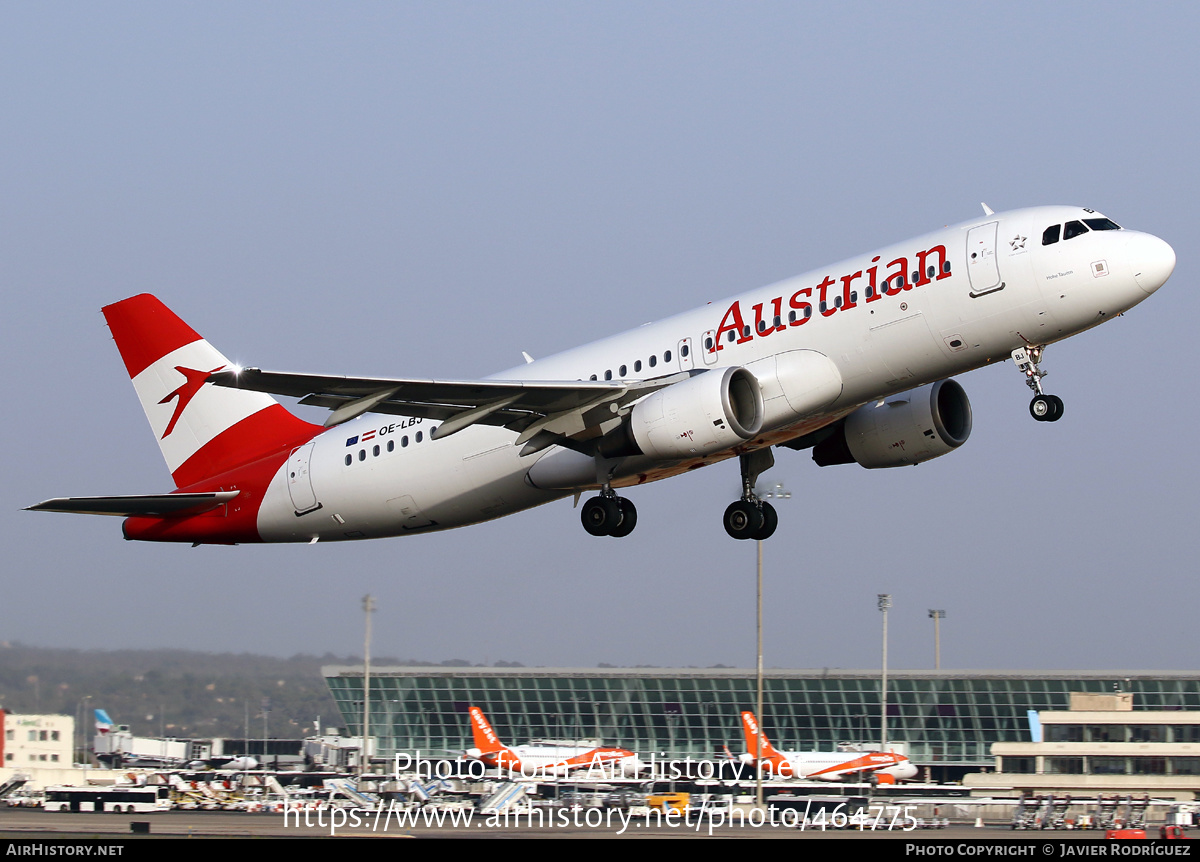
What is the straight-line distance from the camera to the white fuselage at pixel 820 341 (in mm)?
25875

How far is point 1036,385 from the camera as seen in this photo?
27.0 meters

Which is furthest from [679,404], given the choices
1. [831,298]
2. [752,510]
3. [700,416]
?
[752,510]

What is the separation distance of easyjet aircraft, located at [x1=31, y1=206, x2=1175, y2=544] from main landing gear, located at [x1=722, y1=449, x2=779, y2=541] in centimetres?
5

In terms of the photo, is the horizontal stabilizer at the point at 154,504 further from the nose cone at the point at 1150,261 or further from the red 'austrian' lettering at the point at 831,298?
Result: the nose cone at the point at 1150,261

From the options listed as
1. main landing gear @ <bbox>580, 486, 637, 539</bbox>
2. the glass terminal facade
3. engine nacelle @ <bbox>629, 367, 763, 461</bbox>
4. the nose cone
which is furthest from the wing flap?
the glass terminal facade

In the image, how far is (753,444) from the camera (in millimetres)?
29344

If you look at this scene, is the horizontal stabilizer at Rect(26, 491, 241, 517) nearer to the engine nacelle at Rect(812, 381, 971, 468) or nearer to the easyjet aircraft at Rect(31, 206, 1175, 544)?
the easyjet aircraft at Rect(31, 206, 1175, 544)

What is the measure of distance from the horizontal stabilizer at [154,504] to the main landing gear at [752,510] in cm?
1223

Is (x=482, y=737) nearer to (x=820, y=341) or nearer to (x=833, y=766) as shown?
(x=833, y=766)

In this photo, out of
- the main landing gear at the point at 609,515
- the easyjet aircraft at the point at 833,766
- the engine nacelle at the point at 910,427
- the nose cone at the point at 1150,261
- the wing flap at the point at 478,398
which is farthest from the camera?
the easyjet aircraft at the point at 833,766

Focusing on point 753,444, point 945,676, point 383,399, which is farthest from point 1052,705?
point 383,399

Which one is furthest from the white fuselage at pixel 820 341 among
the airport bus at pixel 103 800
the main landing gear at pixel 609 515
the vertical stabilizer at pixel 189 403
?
the airport bus at pixel 103 800

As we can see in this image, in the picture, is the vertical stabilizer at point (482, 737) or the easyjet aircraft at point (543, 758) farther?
the vertical stabilizer at point (482, 737)
